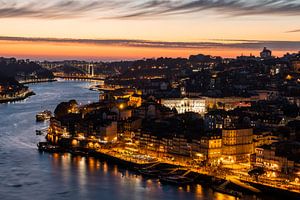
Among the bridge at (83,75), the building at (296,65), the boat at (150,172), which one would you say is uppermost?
the building at (296,65)

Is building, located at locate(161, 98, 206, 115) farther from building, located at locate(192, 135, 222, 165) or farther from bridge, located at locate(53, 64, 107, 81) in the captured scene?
bridge, located at locate(53, 64, 107, 81)

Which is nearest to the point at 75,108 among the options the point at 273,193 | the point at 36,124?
the point at 36,124

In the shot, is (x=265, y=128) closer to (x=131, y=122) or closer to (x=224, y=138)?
(x=224, y=138)

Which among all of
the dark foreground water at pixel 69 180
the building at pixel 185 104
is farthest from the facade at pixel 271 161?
the building at pixel 185 104

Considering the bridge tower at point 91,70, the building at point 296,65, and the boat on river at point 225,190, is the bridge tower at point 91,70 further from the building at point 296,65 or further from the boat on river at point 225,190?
the boat on river at point 225,190

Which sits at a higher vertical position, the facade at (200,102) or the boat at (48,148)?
the facade at (200,102)

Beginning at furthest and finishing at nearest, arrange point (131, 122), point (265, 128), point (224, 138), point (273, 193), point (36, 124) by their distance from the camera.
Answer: point (36, 124) < point (131, 122) < point (265, 128) < point (224, 138) < point (273, 193)

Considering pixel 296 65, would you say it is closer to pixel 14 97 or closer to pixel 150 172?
pixel 14 97
